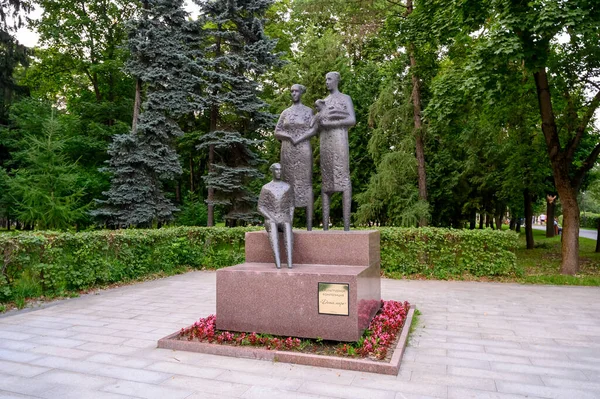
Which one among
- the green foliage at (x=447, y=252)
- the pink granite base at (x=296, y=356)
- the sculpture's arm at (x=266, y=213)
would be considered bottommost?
the pink granite base at (x=296, y=356)

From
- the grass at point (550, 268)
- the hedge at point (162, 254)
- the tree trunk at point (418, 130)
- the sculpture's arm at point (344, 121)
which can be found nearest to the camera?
the sculpture's arm at point (344, 121)

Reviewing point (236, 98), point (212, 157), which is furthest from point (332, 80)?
point (212, 157)

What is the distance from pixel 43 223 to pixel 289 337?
1287cm

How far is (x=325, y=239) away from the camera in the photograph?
5.75 meters

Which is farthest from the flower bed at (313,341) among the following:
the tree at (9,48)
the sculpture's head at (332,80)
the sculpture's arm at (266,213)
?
the tree at (9,48)

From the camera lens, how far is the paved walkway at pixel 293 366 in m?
3.79

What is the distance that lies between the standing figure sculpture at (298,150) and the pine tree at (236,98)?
1006 centimetres

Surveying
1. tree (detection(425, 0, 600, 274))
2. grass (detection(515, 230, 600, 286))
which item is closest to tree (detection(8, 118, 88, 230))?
tree (detection(425, 0, 600, 274))

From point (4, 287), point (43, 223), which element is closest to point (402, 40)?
point (4, 287)

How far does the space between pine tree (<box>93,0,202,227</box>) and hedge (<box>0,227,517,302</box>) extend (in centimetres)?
443

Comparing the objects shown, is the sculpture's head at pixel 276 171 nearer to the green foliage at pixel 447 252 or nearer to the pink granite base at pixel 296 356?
the pink granite base at pixel 296 356

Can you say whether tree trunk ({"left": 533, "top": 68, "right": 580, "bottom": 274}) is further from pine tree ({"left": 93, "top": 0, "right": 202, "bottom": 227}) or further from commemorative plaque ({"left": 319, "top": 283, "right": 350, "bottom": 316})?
pine tree ({"left": 93, "top": 0, "right": 202, "bottom": 227})

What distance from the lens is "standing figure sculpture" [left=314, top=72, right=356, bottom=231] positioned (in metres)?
6.25

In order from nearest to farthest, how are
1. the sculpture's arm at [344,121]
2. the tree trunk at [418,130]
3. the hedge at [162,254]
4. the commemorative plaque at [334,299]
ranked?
the commemorative plaque at [334,299]
the sculpture's arm at [344,121]
the hedge at [162,254]
the tree trunk at [418,130]
